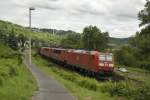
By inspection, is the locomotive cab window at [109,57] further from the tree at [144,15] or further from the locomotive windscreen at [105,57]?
the tree at [144,15]

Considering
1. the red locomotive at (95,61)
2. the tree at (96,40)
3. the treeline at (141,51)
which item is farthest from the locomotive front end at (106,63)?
the tree at (96,40)

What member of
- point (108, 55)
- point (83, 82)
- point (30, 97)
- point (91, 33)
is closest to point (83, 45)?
point (91, 33)

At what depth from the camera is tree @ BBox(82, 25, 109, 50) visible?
132000 millimetres

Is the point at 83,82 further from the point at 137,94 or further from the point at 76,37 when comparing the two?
the point at 76,37

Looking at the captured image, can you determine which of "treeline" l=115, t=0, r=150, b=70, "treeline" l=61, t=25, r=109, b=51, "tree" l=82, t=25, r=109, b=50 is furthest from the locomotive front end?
"tree" l=82, t=25, r=109, b=50

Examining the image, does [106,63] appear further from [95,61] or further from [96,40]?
[96,40]

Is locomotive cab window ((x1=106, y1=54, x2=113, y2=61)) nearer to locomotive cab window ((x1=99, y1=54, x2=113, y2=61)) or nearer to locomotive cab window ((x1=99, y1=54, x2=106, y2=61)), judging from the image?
locomotive cab window ((x1=99, y1=54, x2=113, y2=61))

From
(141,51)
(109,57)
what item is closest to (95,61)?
(109,57)

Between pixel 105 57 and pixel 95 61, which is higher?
pixel 105 57

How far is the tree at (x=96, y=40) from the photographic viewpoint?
13200 centimetres

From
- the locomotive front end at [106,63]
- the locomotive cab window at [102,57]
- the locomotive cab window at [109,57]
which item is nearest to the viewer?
the locomotive front end at [106,63]

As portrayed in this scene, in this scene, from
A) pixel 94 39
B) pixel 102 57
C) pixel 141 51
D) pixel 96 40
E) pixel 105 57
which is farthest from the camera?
pixel 94 39

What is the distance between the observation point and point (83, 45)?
136 meters

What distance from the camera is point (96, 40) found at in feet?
437
